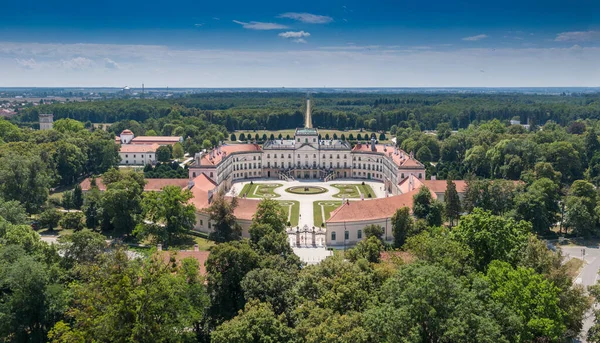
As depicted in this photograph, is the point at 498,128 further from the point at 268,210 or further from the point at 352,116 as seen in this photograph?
the point at 268,210

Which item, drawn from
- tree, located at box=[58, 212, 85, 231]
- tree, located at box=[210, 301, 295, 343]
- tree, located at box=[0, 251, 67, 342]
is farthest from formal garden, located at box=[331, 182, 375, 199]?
tree, located at box=[0, 251, 67, 342]

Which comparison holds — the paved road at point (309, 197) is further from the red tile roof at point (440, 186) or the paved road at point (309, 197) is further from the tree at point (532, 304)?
the tree at point (532, 304)

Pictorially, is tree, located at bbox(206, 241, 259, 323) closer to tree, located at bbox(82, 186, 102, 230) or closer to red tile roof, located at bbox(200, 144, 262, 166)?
tree, located at bbox(82, 186, 102, 230)

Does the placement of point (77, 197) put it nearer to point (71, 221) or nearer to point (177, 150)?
point (71, 221)

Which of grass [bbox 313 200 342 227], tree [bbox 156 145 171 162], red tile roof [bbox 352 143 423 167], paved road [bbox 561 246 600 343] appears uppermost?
red tile roof [bbox 352 143 423 167]

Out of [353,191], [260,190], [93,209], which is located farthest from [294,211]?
[93,209]

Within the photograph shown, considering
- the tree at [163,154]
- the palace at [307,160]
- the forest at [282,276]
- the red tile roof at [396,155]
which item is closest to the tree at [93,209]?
the forest at [282,276]
